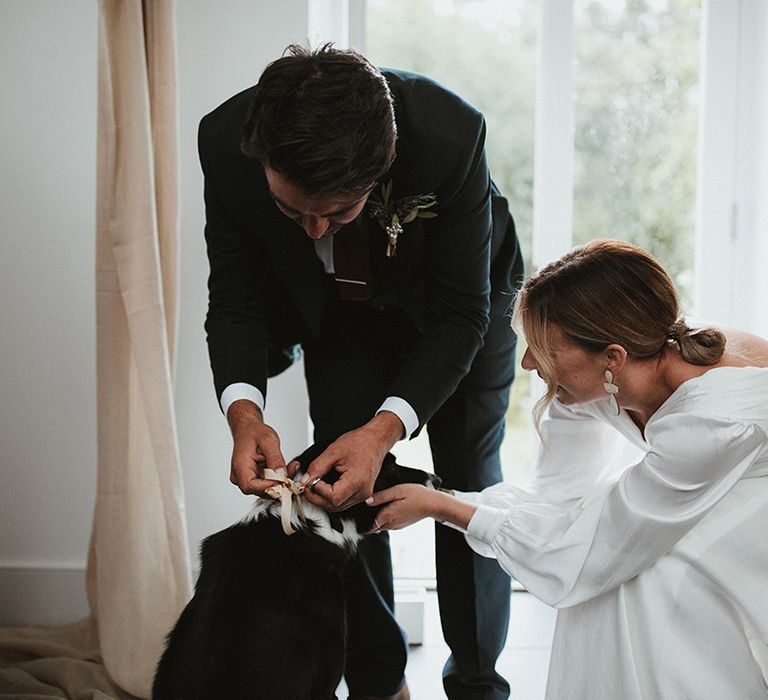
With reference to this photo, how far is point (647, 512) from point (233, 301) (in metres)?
0.83

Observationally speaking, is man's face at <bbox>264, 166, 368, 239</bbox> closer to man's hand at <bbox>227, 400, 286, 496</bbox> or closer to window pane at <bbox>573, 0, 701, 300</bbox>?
man's hand at <bbox>227, 400, 286, 496</bbox>

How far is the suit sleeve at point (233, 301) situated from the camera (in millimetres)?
1562

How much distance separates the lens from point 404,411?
4.83ft

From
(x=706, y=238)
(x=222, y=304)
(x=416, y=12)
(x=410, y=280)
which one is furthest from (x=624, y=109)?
(x=222, y=304)

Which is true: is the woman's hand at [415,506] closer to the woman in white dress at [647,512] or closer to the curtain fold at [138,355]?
the woman in white dress at [647,512]

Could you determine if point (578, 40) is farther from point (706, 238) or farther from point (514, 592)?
point (514, 592)

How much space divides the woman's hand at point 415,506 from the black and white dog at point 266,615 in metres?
0.06

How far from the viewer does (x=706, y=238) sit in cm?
277

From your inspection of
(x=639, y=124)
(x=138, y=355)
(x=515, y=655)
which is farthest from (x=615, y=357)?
(x=639, y=124)

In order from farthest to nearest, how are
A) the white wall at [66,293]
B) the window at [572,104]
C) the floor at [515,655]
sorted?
the window at [572,104] → the white wall at [66,293] → the floor at [515,655]

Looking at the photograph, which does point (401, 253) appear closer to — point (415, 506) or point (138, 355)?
point (415, 506)

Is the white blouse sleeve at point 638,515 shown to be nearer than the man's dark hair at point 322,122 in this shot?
No

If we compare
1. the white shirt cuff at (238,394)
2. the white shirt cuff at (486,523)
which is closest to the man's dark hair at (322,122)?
the white shirt cuff at (238,394)

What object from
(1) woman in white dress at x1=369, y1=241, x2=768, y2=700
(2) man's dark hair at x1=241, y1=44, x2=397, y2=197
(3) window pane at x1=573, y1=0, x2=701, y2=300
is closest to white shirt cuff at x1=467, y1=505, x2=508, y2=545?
(1) woman in white dress at x1=369, y1=241, x2=768, y2=700
